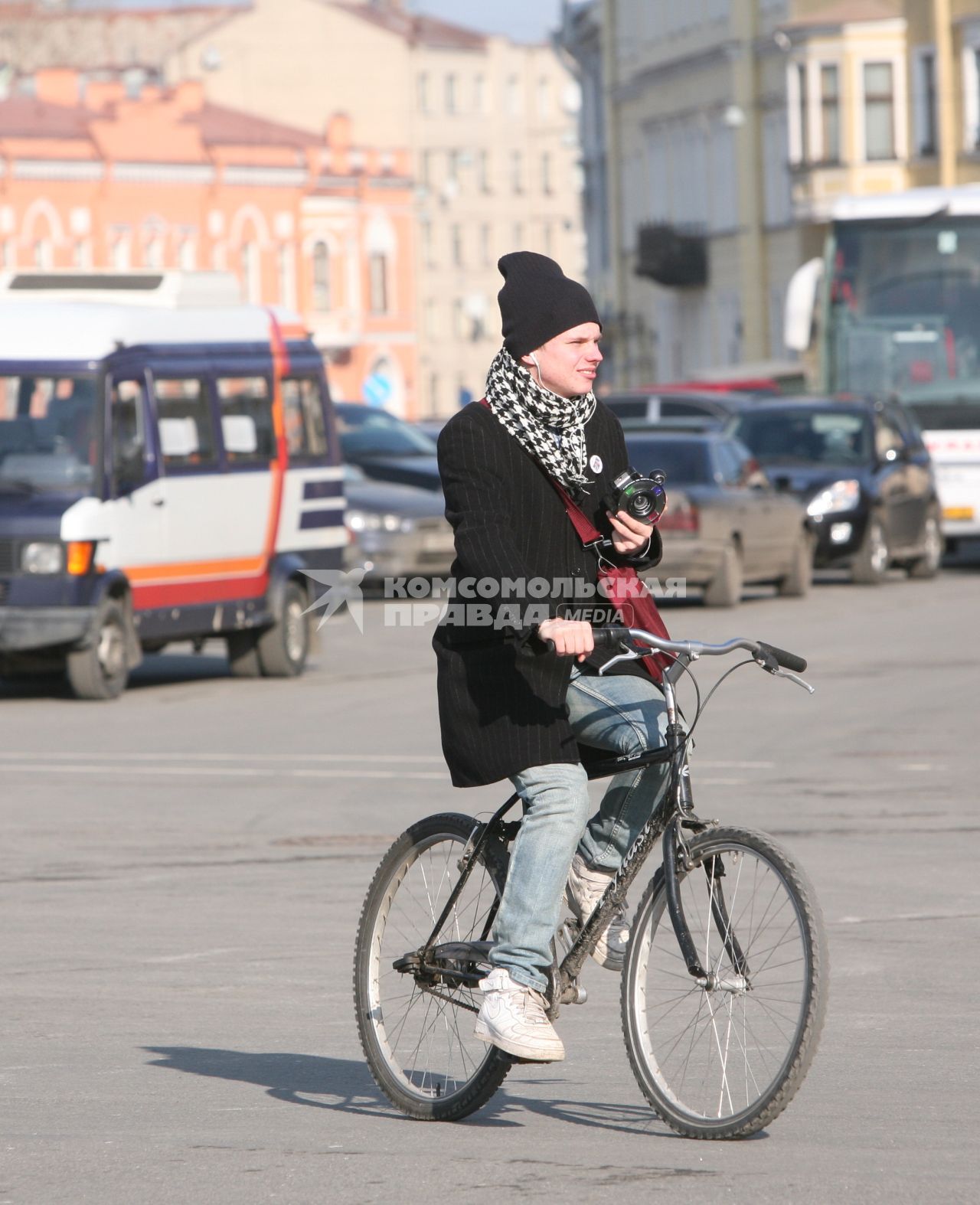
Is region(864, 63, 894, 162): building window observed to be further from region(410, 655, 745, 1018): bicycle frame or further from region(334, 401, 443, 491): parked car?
region(410, 655, 745, 1018): bicycle frame

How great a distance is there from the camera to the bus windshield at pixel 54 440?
740 inches

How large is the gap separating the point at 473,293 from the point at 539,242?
11505mm

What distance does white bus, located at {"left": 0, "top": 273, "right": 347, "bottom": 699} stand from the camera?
1861 centimetres

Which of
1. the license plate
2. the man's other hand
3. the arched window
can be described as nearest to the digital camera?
the man's other hand

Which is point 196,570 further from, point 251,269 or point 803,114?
point 251,269

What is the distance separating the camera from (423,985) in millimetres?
6969

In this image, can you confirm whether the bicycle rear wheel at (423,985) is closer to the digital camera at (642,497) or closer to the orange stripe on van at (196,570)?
the digital camera at (642,497)

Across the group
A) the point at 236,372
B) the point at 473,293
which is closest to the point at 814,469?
the point at 236,372

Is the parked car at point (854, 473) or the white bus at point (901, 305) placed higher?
the white bus at point (901, 305)

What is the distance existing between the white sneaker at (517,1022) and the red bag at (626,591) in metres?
0.77

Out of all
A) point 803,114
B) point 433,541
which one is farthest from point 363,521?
point 803,114

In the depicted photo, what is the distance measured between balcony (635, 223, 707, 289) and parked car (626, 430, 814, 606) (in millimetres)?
46926

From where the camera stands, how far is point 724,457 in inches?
1078

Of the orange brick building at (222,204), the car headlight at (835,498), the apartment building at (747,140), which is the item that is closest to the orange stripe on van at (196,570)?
the car headlight at (835,498)
